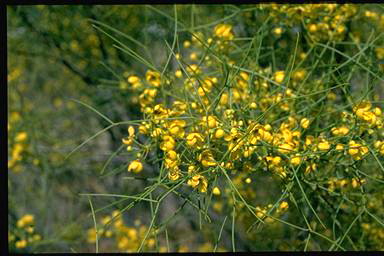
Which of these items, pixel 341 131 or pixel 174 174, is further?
pixel 341 131

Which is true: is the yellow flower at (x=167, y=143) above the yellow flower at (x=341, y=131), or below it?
below

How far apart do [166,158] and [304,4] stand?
0.89 m

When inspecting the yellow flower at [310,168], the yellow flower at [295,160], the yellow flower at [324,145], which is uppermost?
the yellow flower at [324,145]

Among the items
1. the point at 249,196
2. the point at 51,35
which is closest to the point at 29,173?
the point at 51,35

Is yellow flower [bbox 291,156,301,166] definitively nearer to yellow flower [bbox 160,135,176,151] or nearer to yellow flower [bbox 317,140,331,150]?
yellow flower [bbox 317,140,331,150]

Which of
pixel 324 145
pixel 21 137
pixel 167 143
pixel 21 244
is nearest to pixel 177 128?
pixel 167 143

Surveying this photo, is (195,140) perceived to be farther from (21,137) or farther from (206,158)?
(21,137)

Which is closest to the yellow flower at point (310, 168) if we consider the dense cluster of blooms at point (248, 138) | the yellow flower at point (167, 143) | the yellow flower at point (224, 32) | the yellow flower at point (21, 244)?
the dense cluster of blooms at point (248, 138)

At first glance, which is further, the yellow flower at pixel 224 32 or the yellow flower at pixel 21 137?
the yellow flower at pixel 21 137

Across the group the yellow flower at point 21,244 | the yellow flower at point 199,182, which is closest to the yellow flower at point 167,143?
the yellow flower at point 199,182

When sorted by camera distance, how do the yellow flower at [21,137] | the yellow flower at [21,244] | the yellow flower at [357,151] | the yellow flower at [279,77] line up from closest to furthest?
1. the yellow flower at [357,151]
2. the yellow flower at [279,77]
3. the yellow flower at [21,244]
4. the yellow flower at [21,137]

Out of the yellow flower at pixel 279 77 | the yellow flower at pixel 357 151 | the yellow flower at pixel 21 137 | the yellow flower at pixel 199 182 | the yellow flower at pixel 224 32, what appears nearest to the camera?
the yellow flower at pixel 199 182

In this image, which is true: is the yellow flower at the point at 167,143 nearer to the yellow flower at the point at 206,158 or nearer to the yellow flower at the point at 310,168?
the yellow flower at the point at 206,158

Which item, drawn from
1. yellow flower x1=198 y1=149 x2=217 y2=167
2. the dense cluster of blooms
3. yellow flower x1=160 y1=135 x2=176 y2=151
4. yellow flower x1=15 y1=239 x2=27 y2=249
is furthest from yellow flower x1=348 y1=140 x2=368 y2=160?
yellow flower x1=15 y1=239 x2=27 y2=249
